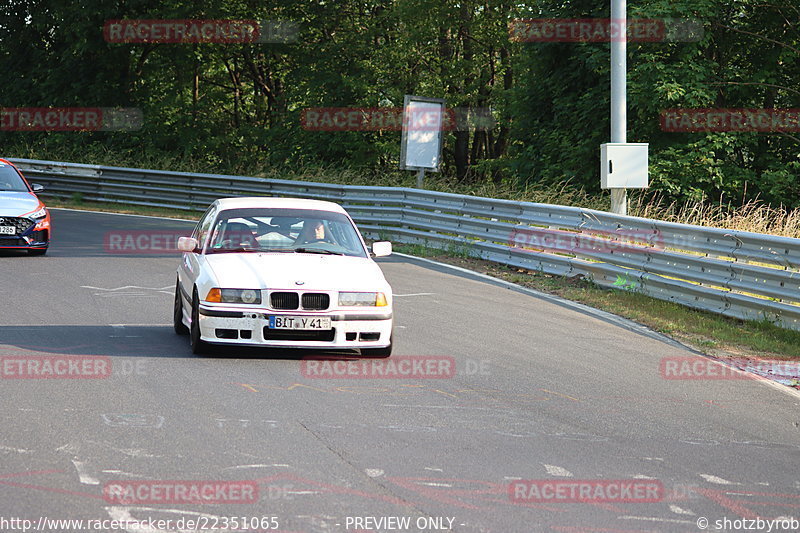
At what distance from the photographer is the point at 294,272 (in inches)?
381

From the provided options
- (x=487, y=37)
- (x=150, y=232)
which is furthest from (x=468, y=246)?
(x=487, y=37)

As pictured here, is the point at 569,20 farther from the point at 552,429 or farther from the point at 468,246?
the point at 552,429

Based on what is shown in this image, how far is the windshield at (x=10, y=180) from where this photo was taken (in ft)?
60.5

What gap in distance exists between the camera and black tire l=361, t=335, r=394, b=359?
9844mm

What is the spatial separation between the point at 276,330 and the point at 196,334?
0.75 meters

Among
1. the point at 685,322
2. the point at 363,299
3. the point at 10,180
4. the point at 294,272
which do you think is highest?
the point at 10,180

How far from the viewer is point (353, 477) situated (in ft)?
19.7

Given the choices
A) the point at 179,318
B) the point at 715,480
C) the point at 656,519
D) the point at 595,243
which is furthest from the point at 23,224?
the point at 656,519

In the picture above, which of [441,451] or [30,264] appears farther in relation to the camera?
[30,264]

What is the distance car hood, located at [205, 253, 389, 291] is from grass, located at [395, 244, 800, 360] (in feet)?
12.5

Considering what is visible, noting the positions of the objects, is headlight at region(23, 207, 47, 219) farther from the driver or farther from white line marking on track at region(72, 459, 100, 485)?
white line marking on track at region(72, 459, 100, 485)

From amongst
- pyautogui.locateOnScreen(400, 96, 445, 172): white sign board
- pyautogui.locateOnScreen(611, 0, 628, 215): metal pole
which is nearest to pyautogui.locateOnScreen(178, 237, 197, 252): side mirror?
pyautogui.locateOnScreen(611, 0, 628, 215): metal pole

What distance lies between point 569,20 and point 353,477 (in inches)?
983

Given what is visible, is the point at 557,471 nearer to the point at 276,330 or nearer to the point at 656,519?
the point at 656,519
